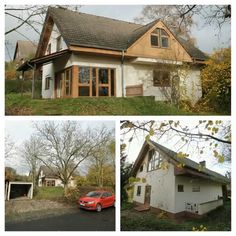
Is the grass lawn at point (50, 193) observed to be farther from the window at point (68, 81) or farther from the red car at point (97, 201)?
the window at point (68, 81)

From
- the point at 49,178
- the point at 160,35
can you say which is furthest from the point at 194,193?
the point at 160,35

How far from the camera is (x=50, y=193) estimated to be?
5.81 m

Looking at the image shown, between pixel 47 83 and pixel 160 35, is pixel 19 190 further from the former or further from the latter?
pixel 160 35

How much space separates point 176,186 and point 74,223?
6.30 ft

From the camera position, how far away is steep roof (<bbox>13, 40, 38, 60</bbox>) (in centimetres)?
773

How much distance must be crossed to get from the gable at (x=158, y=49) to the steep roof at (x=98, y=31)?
13 centimetres

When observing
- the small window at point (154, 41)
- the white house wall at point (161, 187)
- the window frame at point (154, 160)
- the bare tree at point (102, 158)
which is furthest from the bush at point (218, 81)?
the bare tree at point (102, 158)

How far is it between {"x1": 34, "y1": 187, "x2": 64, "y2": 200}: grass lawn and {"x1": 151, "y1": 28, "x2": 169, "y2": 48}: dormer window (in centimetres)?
542

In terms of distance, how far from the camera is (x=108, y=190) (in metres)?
5.78
